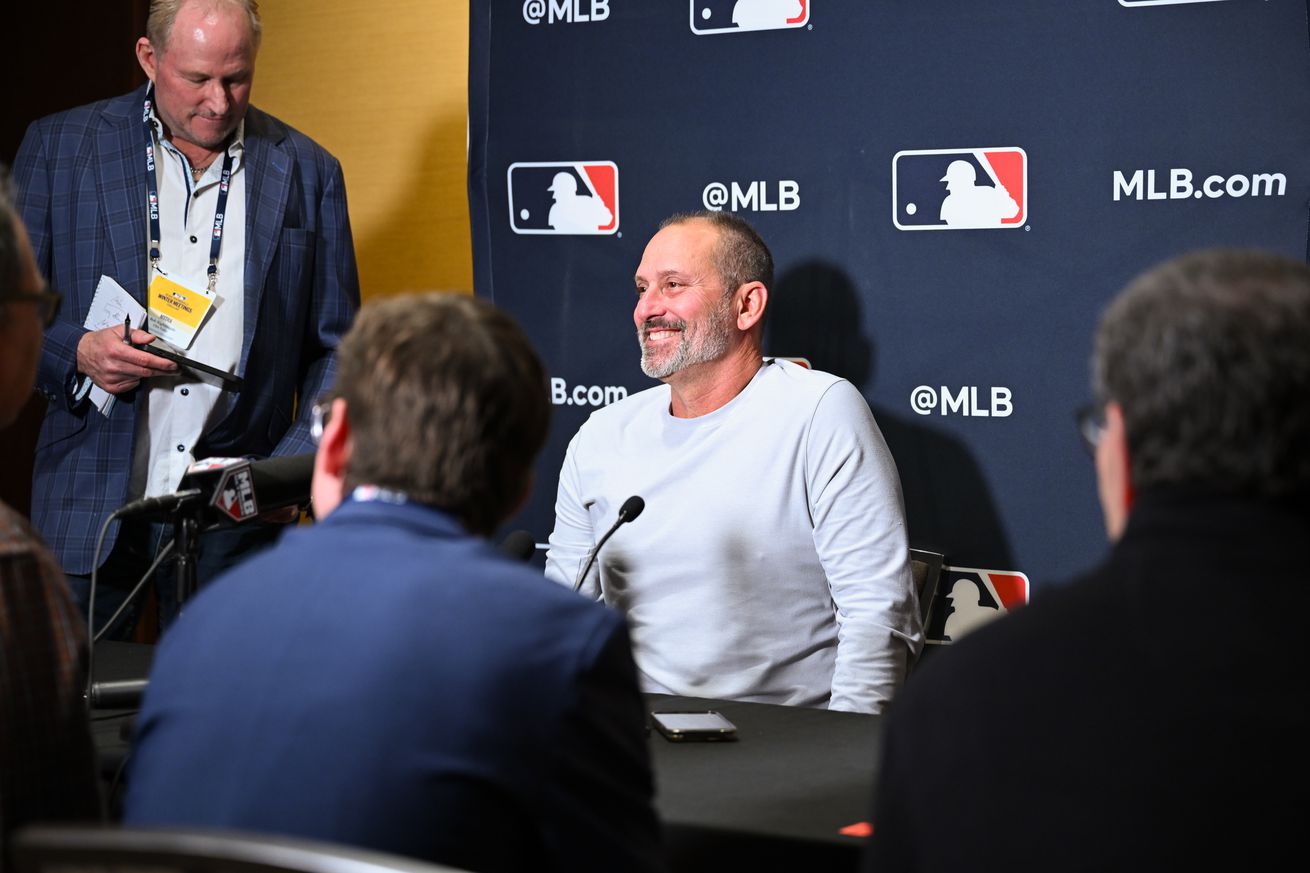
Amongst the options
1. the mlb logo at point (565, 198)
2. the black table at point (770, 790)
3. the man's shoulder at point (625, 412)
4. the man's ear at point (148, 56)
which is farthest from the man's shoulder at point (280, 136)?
the black table at point (770, 790)

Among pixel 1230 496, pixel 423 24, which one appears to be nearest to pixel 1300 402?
pixel 1230 496

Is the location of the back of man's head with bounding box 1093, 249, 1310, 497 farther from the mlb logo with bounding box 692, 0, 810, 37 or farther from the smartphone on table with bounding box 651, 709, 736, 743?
the mlb logo with bounding box 692, 0, 810, 37

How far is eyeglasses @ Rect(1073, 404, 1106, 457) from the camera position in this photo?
3.38 feet

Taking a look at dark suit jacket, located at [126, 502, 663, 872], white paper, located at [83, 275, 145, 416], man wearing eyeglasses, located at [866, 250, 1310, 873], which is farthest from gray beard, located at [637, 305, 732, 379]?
man wearing eyeglasses, located at [866, 250, 1310, 873]

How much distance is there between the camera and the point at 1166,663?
0.88 meters

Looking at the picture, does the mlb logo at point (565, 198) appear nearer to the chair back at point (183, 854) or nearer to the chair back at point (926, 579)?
the chair back at point (926, 579)

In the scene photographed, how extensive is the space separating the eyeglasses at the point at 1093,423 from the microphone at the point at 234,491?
1.09 meters

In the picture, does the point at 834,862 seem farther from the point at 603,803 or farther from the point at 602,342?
the point at 602,342

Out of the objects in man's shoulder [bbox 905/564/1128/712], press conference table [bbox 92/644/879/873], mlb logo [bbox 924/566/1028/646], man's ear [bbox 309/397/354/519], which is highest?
man's ear [bbox 309/397/354/519]

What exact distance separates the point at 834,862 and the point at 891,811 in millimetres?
400

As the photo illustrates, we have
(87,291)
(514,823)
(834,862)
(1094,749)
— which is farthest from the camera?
(87,291)

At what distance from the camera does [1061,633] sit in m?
0.91

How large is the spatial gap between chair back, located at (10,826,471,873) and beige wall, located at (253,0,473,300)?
306cm

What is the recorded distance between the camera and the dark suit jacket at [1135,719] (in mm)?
851
